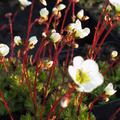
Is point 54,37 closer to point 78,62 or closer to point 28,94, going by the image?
point 78,62

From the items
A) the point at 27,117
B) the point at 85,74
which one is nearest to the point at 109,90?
the point at 85,74

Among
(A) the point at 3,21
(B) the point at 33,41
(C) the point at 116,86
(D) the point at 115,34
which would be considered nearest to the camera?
(B) the point at 33,41

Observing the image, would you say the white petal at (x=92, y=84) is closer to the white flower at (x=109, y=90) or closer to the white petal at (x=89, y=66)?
the white petal at (x=89, y=66)

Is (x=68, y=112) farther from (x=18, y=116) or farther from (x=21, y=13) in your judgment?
(x=21, y=13)

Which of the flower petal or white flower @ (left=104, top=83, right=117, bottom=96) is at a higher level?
white flower @ (left=104, top=83, right=117, bottom=96)

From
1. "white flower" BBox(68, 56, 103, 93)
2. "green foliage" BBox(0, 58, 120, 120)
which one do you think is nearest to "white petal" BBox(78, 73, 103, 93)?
"white flower" BBox(68, 56, 103, 93)

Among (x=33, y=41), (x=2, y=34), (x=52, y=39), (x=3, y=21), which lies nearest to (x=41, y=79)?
(x=33, y=41)

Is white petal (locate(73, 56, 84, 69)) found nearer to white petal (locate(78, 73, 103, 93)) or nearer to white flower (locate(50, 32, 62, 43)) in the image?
white petal (locate(78, 73, 103, 93))

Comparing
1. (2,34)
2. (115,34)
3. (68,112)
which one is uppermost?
(2,34)
